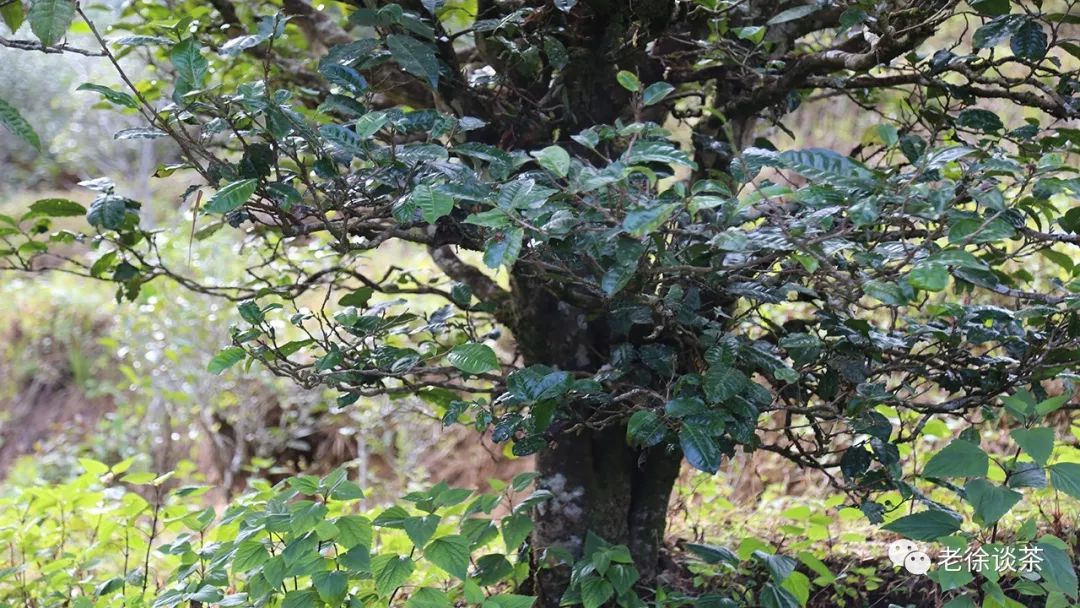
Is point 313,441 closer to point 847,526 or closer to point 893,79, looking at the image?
point 847,526

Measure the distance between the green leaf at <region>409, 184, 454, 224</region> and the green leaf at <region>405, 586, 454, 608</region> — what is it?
71 cm

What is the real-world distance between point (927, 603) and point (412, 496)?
44.8 inches

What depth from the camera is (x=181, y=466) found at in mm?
2592

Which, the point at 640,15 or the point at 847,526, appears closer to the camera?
the point at 640,15

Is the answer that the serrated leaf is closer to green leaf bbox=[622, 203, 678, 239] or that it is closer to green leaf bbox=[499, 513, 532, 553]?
green leaf bbox=[622, 203, 678, 239]

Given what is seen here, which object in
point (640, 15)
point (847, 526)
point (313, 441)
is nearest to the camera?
point (640, 15)

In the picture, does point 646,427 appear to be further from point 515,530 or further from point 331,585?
point 331,585

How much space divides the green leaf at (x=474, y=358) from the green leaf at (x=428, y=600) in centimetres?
43

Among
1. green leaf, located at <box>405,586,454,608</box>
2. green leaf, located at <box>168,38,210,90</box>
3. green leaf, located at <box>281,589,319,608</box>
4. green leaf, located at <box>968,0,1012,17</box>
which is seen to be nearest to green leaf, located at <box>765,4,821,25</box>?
green leaf, located at <box>968,0,1012,17</box>

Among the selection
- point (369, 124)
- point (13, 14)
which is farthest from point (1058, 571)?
point (13, 14)

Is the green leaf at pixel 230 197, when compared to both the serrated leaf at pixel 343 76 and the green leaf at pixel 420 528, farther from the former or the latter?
the green leaf at pixel 420 528

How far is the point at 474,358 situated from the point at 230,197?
1.40 feet

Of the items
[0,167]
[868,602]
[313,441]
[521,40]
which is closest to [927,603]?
[868,602]

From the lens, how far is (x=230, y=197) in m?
1.14
